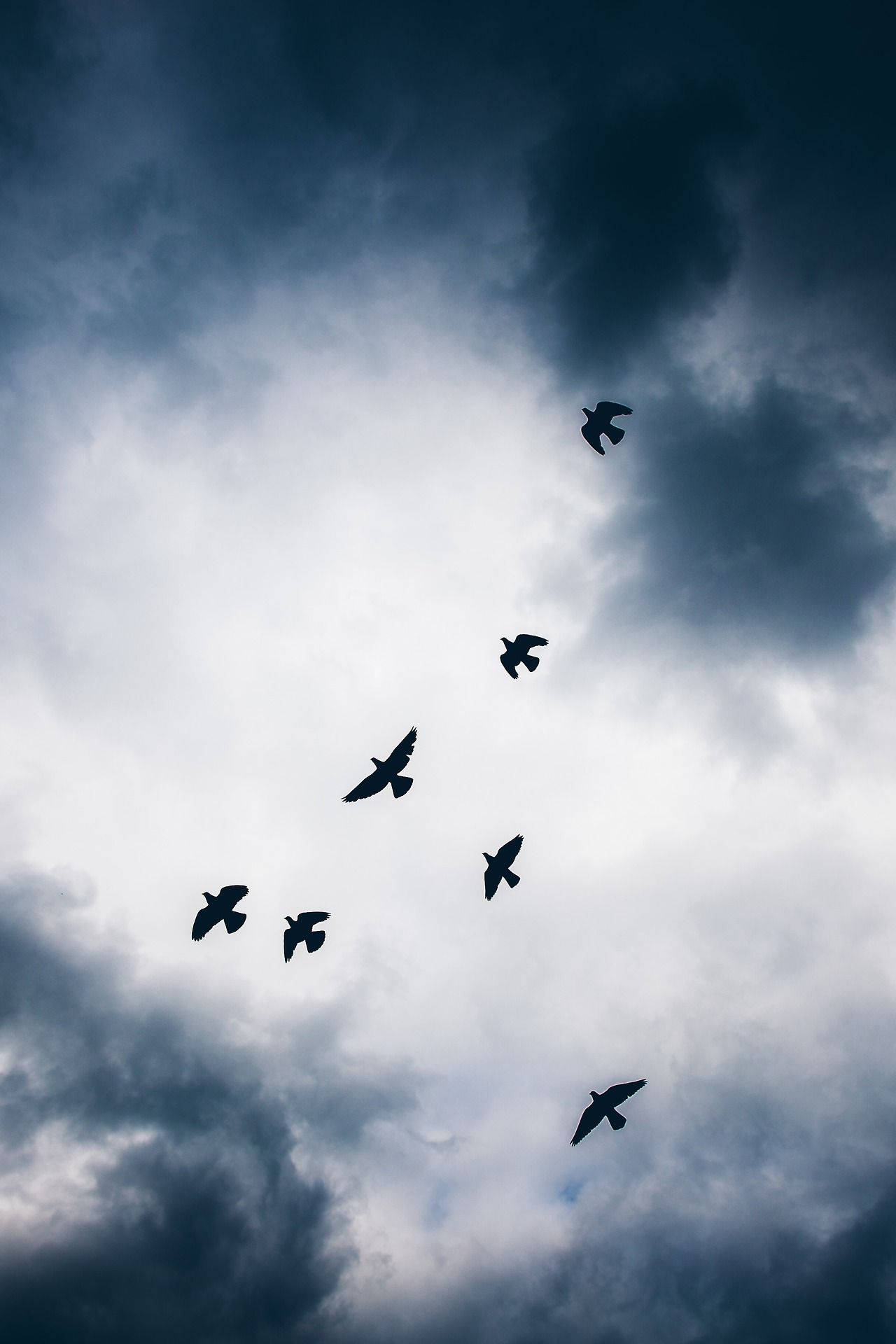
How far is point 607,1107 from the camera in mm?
23594

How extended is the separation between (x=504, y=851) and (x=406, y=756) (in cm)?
415

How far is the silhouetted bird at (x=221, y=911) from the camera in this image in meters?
23.1

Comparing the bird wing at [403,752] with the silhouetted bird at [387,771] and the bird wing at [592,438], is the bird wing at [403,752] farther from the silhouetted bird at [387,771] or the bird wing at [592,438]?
the bird wing at [592,438]

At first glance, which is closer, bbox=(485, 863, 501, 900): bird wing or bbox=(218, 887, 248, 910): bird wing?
bbox=(485, 863, 501, 900): bird wing

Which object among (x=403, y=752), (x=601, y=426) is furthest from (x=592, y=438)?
(x=403, y=752)

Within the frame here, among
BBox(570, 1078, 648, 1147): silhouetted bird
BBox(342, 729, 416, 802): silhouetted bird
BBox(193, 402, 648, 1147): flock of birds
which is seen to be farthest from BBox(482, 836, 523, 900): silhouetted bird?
BBox(570, 1078, 648, 1147): silhouetted bird

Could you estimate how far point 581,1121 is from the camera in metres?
23.1

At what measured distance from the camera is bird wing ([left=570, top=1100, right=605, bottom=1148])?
2275 cm

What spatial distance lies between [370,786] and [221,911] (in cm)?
592

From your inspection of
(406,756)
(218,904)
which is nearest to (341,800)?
(406,756)

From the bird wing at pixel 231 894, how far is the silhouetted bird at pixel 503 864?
7.36 metres

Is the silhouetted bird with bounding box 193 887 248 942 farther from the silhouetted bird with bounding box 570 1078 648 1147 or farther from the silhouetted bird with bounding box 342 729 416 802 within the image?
the silhouetted bird with bounding box 570 1078 648 1147

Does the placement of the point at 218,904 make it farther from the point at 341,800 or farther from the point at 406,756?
the point at 406,756

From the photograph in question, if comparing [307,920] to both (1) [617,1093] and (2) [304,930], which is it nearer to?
(2) [304,930]
